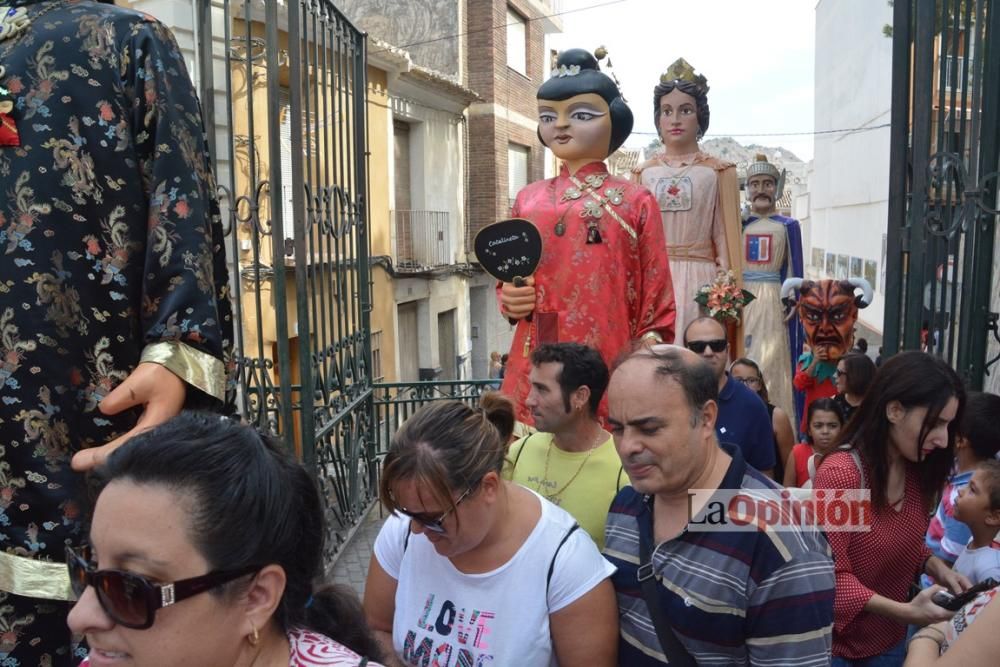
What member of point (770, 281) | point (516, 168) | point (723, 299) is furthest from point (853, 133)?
point (723, 299)

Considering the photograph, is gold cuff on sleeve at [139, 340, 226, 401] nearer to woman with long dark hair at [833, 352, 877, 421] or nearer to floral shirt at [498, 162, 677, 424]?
floral shirt at [498, 162, 677, 424]

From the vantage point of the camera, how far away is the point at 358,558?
4805 mm

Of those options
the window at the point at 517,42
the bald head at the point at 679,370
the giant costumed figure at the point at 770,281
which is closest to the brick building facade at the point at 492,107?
the window at the point at 517,42

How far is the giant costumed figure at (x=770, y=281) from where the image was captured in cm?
604

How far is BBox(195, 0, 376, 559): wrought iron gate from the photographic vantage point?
11.4ft

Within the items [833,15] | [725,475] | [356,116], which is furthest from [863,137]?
[725,475]

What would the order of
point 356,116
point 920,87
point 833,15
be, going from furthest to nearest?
point 833,15 < point 356,116 < point 920,87

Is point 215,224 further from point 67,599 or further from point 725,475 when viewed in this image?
point 725,475

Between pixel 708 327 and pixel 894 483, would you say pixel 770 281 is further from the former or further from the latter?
pixel 894 483

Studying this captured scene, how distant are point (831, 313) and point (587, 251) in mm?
2293

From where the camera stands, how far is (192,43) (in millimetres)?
4473

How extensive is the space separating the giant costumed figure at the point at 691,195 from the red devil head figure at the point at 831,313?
0.53 meters

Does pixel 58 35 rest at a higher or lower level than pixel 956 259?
higher

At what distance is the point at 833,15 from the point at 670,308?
25.0m
